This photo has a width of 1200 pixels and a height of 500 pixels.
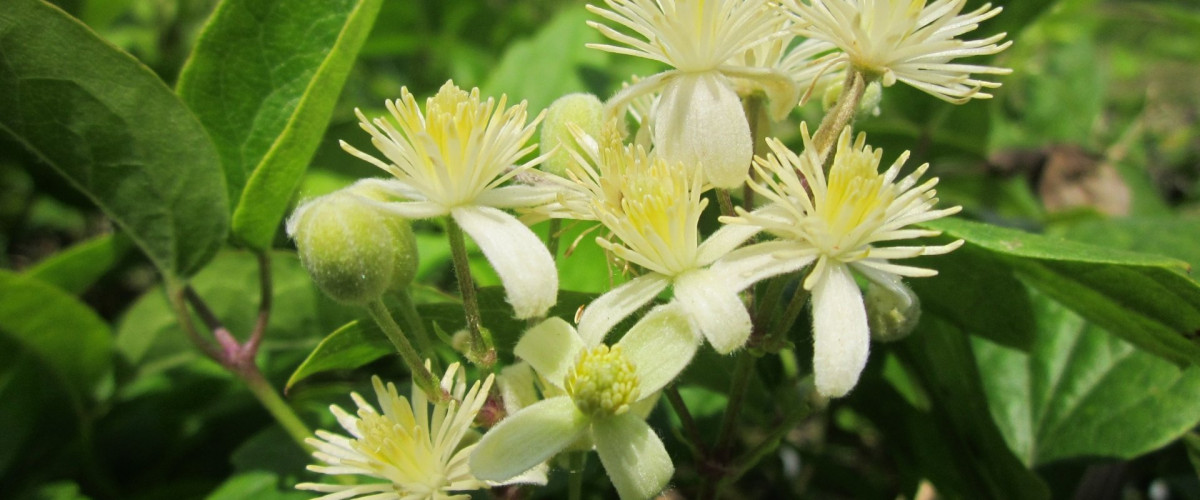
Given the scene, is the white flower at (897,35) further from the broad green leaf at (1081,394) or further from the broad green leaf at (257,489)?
the broad green leaf at (257,489)

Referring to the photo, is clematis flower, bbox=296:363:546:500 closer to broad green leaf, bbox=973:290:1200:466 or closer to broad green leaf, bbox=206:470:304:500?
broad green leaf, bbox=206:470:304:500

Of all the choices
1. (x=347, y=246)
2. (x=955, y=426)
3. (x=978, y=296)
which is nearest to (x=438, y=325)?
(x=347, y=246)

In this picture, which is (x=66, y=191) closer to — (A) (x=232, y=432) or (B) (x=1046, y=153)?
(A) (x=232, y=432)

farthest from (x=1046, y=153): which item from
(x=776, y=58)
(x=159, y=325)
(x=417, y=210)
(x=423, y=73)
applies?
(x=159, y=325)

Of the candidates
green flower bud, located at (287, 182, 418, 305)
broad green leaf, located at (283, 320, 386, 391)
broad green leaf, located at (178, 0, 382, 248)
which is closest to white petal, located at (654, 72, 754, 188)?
green flower bud, located at (287, 182, 418, 305)

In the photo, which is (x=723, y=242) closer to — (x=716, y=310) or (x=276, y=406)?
(x=716, y=310)
